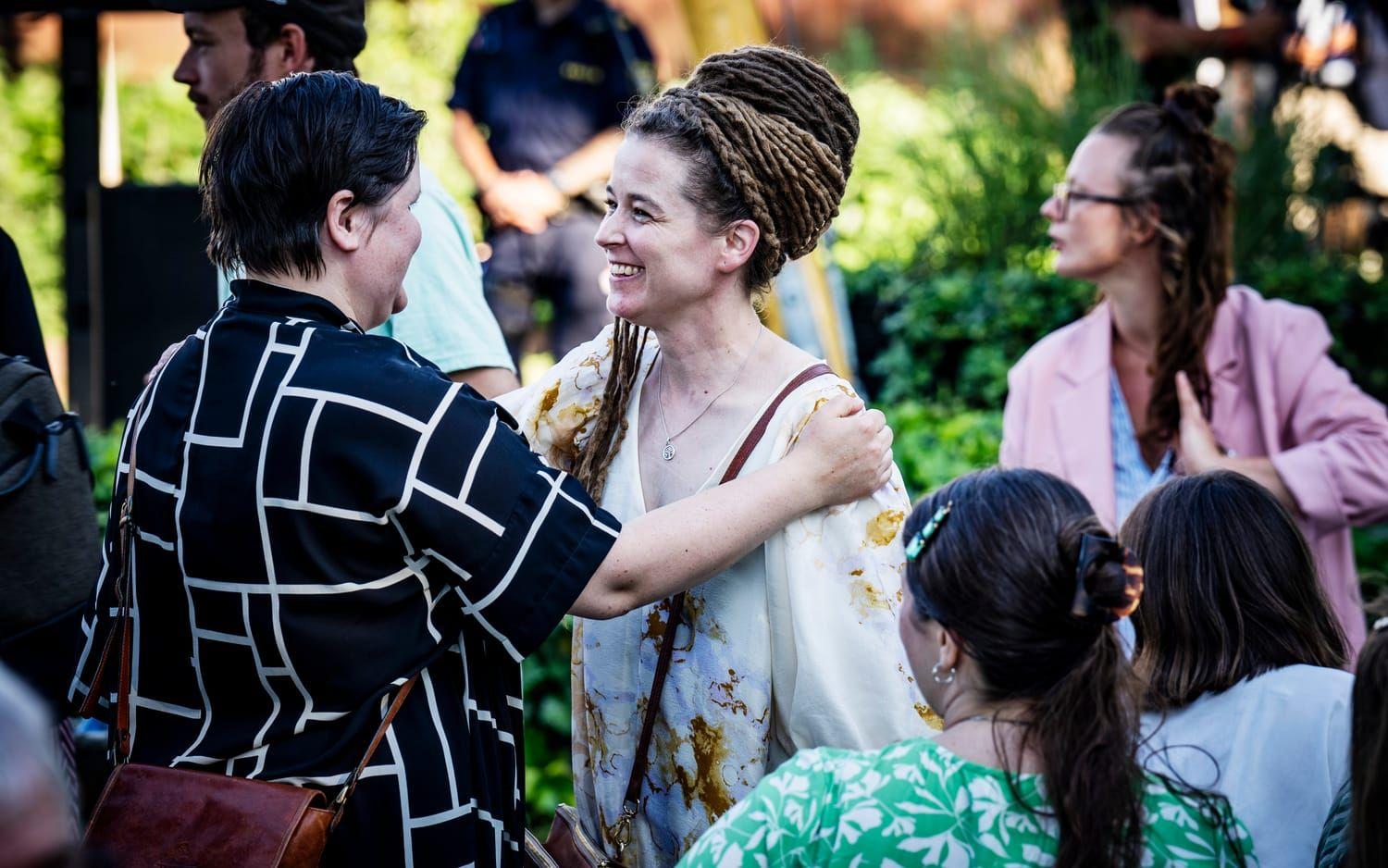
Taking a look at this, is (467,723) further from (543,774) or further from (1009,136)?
(1009,136)

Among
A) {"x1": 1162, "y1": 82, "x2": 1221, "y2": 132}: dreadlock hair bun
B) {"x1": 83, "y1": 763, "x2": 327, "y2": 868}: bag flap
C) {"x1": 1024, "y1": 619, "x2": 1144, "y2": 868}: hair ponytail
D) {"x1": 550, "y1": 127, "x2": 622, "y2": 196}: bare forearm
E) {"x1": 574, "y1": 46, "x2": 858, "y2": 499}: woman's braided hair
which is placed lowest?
{"x1": 83, "y1": 763, "x2": 327, "y2": 868}: bag flap

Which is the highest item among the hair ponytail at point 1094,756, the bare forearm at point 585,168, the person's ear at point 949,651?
the bare forearm at point 585,168

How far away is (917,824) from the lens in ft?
6.06

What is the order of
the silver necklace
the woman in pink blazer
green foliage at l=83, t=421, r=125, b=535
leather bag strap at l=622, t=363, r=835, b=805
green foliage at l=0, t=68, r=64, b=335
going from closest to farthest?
leather bag strap at l=622, t=363, r=835, b=805 < the silver necklace < the woman in pink blazer < green foliage at l=83, t=421, r=125, b=535 < green foliage at l=0, t=68, r=64, b=335

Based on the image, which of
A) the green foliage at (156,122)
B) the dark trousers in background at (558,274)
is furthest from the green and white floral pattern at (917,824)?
the green foliage at (156,122)

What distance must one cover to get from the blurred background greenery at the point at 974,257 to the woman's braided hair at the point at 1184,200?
1065mm

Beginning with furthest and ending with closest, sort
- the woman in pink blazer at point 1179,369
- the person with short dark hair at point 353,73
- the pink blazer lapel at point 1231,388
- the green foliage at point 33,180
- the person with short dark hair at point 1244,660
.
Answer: the green foliage at point 33,180 < the pink blazer lapel at point 1231,388 < the woman in pink blazer at point 1179,369 < the person with short dark hair at point 353,73 < the person with short dark hair at point 1244,660

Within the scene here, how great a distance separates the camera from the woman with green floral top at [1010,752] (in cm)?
184

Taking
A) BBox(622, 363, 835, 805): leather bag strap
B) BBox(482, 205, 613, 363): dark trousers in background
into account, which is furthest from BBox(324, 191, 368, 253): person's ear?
BBox(482, 205, 613, 363): dark trousers in background

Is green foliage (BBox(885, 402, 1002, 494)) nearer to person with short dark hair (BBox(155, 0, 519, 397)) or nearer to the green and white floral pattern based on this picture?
person with short dark hair (BBox(155, 0, 519, 397))

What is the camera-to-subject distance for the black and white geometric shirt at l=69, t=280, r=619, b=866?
78.8 inches

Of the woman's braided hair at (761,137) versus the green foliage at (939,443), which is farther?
the green foliage at (939,443)

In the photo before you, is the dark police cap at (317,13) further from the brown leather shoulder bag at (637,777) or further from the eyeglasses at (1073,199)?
the eyeglasses at (1073,199)

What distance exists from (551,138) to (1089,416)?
11.3 feet
